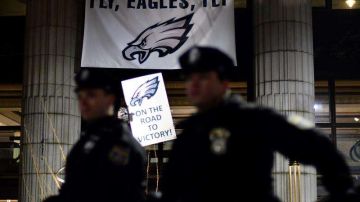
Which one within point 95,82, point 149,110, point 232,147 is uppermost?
point 149,110

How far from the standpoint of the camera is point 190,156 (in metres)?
3.25

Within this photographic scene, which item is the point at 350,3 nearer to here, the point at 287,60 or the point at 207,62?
the point at 287,60

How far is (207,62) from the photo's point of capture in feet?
10.8

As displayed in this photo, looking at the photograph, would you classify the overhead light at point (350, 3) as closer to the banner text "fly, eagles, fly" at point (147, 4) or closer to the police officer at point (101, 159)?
the banner text "fly, eagles, fly" at point (147, 4)

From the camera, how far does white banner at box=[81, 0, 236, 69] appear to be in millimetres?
10727

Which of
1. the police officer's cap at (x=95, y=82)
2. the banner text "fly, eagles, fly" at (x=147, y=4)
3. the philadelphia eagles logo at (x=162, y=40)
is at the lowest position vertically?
the police officer's cap at (x=95, y=82)

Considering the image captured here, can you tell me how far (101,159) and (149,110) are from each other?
19.0 ft

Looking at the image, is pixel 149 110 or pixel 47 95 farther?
pixel 47 95

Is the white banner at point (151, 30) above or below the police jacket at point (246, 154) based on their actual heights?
above

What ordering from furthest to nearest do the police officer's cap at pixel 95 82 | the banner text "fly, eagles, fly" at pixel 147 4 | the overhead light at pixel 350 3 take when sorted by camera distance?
the overhead light at pixel 350 3 < the banner text "fly, eagles, fly" at pixel 147 4 < the police officer's cap at pixel 95 82

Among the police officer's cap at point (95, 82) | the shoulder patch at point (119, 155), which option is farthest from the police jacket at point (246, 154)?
the police officer's cap at point (95, 82)

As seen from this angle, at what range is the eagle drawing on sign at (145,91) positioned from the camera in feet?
32.0

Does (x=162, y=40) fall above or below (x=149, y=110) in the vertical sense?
above

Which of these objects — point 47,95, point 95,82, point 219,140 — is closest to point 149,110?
point 47,95
